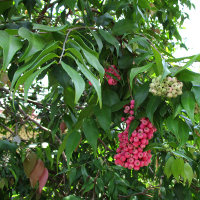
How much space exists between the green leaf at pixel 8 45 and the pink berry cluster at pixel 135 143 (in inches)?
18.0

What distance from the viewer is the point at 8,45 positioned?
67 centimetres

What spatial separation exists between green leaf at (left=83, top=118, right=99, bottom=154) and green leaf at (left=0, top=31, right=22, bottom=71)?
401 mm

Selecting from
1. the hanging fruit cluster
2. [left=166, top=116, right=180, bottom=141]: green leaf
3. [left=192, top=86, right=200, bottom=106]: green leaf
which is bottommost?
the hanging fruit cluster

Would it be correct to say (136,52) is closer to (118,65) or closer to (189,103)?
(118,65)

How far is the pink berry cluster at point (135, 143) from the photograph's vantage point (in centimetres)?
97

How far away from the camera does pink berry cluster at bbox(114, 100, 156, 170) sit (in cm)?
97

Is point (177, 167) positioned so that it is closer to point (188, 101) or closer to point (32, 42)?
point (188, 101)

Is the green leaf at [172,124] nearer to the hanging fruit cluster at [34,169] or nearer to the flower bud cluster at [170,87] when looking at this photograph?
the flower bud cluster at [170,87]

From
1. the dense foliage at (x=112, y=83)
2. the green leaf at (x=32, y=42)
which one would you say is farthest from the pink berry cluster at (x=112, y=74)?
the green leaf at (x=32, y=42)

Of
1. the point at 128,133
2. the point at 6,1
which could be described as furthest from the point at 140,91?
the point at 6,1

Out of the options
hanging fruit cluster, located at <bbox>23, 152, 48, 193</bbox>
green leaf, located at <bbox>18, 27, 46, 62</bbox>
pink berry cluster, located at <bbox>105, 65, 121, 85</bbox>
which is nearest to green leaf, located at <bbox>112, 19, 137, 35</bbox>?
pink berry cluster, located at <bbox>105, 65, 121, 85</bbox>

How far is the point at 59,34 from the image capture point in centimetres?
80

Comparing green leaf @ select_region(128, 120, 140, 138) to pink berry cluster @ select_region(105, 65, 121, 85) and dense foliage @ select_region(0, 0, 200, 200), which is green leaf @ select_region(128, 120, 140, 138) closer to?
dense foliage @ select_region(0, 0, 200, 200)

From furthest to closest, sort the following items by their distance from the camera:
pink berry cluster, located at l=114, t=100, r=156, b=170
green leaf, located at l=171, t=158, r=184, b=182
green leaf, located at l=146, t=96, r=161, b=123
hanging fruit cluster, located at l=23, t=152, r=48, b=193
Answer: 1. hanging fruit cluster, located at l=23, t=152, r=48, b=193
2. green leaf, located at l=171, t=158, r=184, b=182
3. pink berry cluster, located at l=114, t=100, r=156, b=170
4. green leaf, located at l=146, t=96, r=161, b=123
